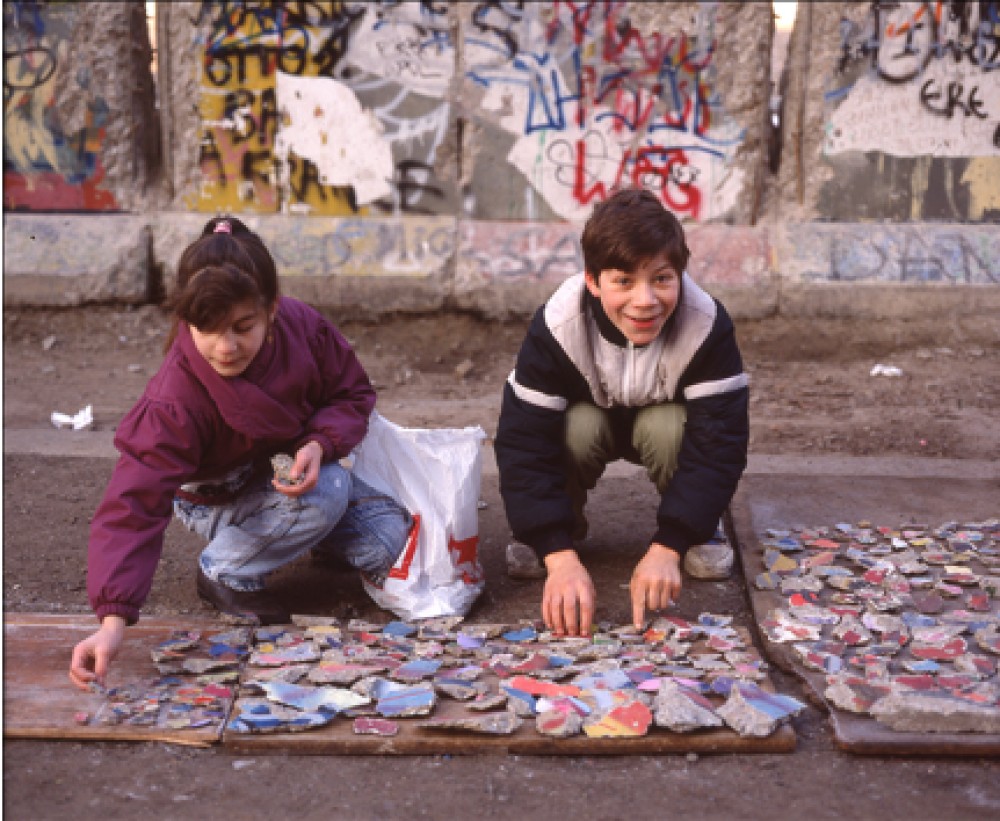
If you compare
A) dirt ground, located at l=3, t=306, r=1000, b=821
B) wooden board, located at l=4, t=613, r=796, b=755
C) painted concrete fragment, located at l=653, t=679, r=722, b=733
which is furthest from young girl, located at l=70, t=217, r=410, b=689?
painted concrete fragment, located at l=653, t=679, r=722, b=733

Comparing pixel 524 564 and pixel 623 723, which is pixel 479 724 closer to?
pixel 623 723

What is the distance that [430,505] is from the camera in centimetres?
301

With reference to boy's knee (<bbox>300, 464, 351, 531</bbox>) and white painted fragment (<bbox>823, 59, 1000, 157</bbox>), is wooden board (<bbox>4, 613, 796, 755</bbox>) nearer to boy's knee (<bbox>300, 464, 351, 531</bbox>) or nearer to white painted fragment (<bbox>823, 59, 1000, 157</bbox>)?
boy's knee (<bbox>300, 464, 351, 531</bbox>)

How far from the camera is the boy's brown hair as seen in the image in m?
2.59

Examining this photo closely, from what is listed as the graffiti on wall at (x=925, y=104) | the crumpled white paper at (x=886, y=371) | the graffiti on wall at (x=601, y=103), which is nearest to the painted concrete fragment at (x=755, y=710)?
the crumpled white paper at (x=886, y=371)

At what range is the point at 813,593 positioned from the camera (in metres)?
2.92

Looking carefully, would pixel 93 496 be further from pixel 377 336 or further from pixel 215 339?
pixel 377 336

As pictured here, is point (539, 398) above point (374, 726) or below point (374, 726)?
above

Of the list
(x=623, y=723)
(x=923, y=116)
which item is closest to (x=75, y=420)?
(x=623, y=723)

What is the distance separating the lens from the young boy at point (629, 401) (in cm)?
267

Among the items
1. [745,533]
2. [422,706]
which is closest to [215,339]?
[422,706]

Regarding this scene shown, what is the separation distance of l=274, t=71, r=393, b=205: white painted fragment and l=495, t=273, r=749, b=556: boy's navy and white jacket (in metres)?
3.40

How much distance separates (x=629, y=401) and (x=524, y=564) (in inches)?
22.1

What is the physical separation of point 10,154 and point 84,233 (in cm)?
58
